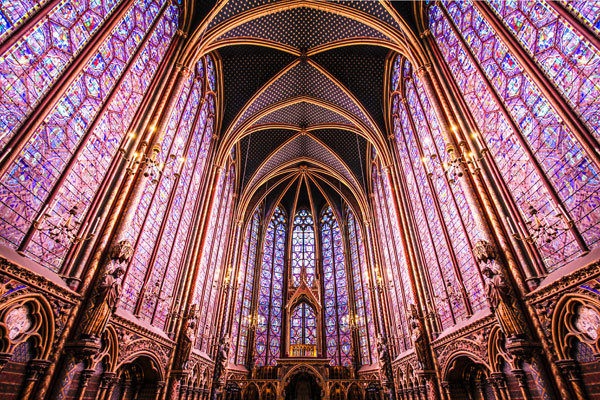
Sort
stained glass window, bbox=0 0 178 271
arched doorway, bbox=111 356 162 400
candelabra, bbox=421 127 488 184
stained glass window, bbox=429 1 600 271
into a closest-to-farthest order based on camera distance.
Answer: stained glass window, bbox=0 0 178 271 → stained glass window, bbox=429 1 600 271 → candelabra, bbox=421 127 488 184 → arched doorway, bbox=111 356 162 400

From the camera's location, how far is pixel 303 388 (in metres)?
18.4

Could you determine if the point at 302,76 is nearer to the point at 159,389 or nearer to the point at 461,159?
the point at 461,159

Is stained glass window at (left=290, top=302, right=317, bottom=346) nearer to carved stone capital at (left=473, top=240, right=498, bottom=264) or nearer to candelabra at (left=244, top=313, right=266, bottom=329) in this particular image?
candelabra at (left=244, top=313, right=266, bottom=329)

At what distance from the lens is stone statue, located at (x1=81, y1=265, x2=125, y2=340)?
283 inches

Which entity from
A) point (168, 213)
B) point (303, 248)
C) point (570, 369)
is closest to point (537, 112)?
point (570, 369)

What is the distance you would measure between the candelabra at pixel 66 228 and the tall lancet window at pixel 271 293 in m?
16.4

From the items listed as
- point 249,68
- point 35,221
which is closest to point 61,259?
point 35,221

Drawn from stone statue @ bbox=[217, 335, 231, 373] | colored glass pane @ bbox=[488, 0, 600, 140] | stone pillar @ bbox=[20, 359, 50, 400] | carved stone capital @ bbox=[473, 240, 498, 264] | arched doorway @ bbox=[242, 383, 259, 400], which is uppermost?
colored glass pane @ bbox=[488, 0, 600, 140]

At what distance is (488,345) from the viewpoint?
8555 millimetres

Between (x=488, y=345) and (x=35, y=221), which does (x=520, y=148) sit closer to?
(x=488, y=345)

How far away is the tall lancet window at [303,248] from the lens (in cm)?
2513

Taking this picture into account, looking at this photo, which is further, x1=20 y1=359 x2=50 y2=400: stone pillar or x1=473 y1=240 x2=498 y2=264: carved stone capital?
x1=473 y1=240 x2=498 y2=264: carved stone capital

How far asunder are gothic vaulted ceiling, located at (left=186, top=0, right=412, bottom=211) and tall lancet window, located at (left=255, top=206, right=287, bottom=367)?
497 cm

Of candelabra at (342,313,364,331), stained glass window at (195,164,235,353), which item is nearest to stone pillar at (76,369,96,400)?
stained glass window at (195,164,235,353)
